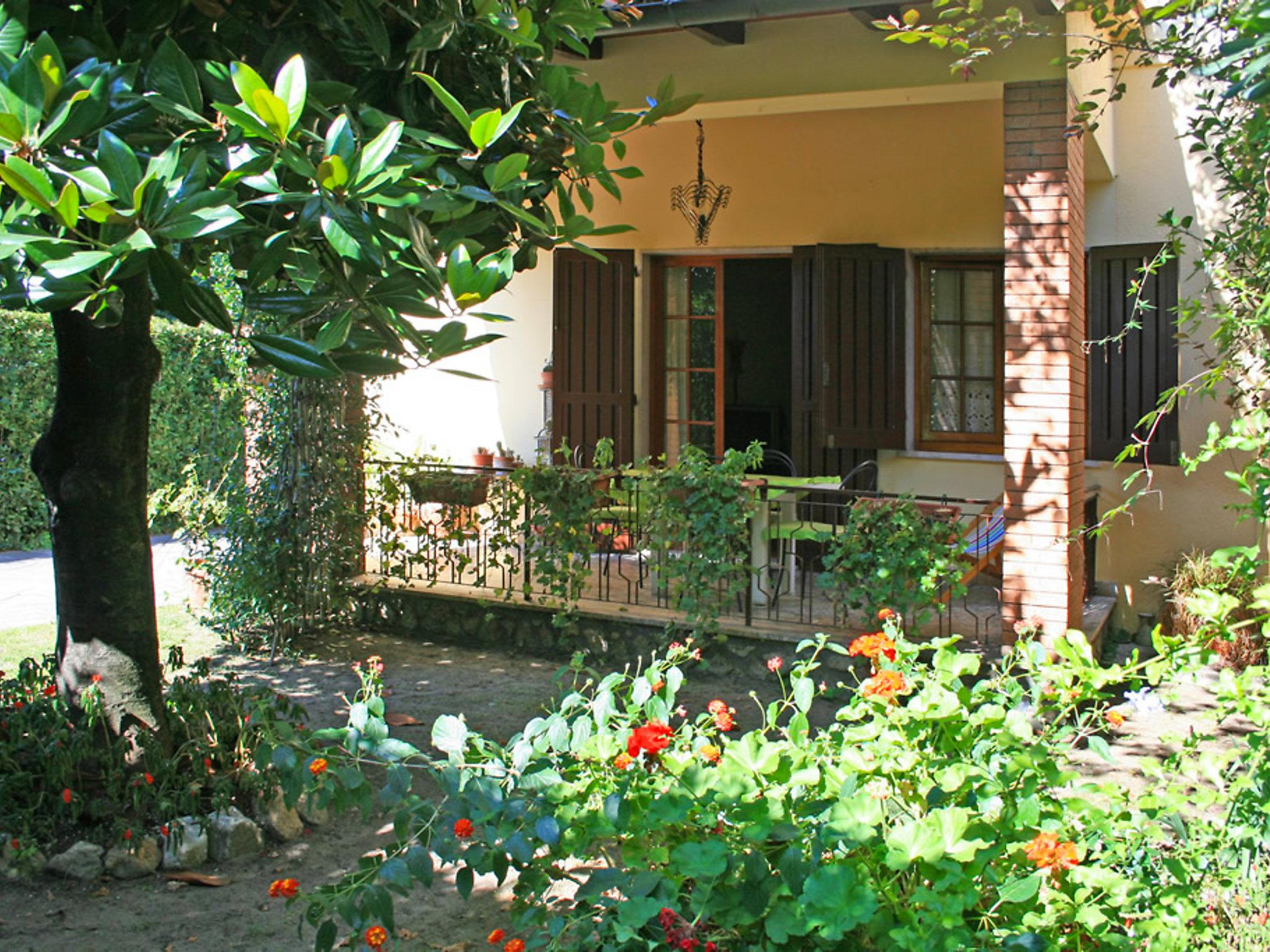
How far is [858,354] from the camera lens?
29.5 feet

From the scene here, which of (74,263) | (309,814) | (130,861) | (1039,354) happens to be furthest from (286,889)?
(1039,354)

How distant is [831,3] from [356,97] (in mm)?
3756

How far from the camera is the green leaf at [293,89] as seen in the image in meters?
1.71

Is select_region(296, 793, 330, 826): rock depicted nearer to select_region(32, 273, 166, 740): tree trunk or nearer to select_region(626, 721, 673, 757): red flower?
select_region(32, 273, 166, 740): tree trunk

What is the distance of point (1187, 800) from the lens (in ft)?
8.59

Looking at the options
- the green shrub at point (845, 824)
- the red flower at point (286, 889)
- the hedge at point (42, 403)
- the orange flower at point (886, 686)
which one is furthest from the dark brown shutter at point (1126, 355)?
the red flower at point (286, 889)

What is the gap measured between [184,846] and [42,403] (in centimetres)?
847

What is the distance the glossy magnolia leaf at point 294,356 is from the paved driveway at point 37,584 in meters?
6.07

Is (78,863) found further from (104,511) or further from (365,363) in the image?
(365,363)

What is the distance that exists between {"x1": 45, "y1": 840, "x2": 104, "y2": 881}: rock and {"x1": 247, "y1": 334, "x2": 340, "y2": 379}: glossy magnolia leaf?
2.88 meters

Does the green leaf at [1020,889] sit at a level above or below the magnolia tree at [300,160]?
below

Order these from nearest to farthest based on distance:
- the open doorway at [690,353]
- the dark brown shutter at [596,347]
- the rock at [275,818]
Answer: the rock at [275,818], the dark brown shutter at [596,347], the open doorway at [690,353]

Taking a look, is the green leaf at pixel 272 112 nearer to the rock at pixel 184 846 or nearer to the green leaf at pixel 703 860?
the green leaf at pixel 703 860

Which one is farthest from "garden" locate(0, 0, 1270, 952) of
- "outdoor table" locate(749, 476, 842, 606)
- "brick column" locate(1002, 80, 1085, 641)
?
"outdoor table" locate(749, 476, 842, 606)
